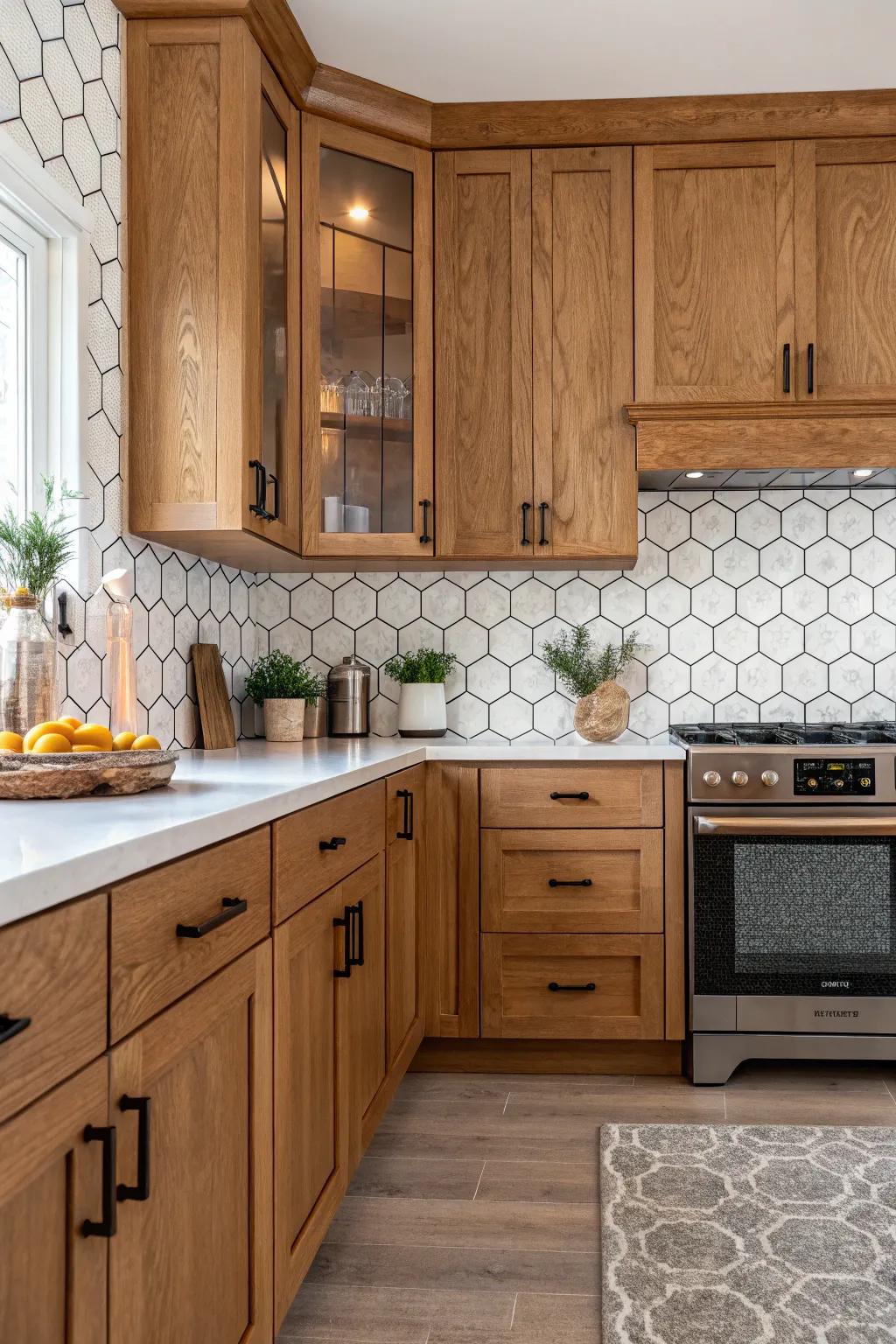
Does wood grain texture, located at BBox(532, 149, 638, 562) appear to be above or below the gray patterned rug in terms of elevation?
above

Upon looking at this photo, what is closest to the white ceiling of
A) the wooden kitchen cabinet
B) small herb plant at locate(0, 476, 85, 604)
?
small herb plant at locate(0, 476, 85, 604)

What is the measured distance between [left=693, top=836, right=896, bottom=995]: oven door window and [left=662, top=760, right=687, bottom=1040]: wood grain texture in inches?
2.1

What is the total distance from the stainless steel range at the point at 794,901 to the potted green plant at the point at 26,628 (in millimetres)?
1646

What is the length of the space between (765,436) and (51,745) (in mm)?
2148

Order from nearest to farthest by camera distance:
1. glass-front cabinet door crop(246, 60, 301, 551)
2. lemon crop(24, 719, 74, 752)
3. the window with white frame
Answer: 1. lemon crop(24, 719, 74, 752)
2. the window with white frame
3. glass-front cabinet door crop(246, 60, 301, 551)

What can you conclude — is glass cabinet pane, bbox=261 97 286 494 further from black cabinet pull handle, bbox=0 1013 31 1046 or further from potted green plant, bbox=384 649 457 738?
black cabinet pull handle, bbox=0 1013 31 1046

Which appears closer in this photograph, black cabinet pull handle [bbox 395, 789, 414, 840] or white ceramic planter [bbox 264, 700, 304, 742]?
black cabinet pull handle [bbox 395, 789, 414, 840]

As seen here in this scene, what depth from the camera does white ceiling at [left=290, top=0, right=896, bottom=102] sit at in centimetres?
251

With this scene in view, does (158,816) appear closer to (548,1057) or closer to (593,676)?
(548,1057)

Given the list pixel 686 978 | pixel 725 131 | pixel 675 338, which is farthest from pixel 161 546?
pixel 725 131

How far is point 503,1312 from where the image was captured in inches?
67.9

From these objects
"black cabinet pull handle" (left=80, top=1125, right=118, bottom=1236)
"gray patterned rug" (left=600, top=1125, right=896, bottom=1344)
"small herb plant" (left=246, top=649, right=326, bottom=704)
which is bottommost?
"gray patterned rug" (left=600, top=1125, right=896, bottom=1344)

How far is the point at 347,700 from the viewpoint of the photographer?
3.24 m

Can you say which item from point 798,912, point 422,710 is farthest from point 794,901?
point 422,710
